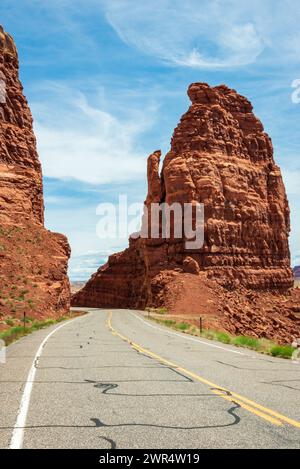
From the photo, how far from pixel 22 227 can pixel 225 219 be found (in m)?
30.4

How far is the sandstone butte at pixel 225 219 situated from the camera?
66.1 metres

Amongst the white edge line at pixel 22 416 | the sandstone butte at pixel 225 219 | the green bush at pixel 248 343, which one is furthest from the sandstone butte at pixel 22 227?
the white edge line at pixel 22 416

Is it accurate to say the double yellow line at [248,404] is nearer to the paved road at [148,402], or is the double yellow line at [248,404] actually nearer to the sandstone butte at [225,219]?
the paved road at [148,402]

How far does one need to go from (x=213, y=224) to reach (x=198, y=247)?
4.09 m

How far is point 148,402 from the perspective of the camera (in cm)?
786

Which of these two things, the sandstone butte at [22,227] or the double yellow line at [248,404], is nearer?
the double yellow line at [248,404]

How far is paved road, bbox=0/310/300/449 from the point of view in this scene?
18.7 ft

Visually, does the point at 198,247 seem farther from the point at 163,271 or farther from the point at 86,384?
the point at 86,384

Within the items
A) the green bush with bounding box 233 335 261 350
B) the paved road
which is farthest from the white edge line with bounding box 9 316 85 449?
the green bush with bounding box 233 335 261 350

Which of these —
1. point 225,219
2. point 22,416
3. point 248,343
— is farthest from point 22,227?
point 22,416

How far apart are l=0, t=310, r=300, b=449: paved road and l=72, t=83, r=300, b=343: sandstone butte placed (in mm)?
47553

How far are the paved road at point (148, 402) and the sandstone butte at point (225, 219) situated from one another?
156 feet

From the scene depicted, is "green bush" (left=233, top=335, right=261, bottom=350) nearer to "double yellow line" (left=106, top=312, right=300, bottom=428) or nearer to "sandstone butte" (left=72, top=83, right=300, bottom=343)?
"double yellow line" (left=106, top=312, right=300, bottom=428)

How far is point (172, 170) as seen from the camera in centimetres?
7406
